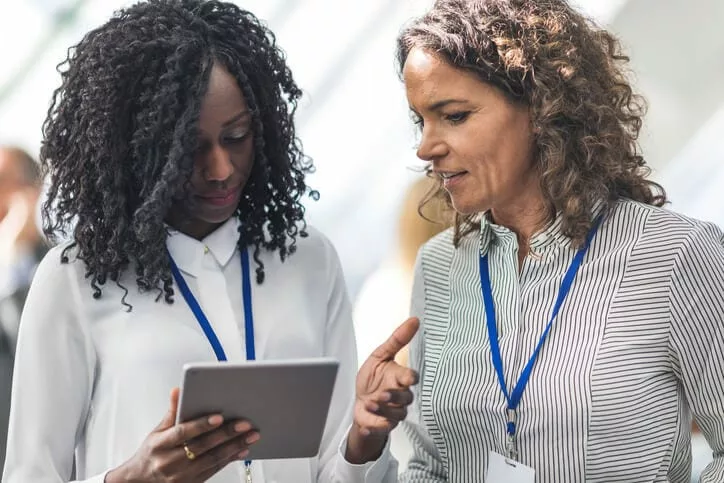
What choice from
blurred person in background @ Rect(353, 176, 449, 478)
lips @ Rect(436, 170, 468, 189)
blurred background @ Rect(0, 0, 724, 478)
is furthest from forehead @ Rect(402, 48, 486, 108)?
blurred background @ Rect(0, 0, 724, 478)

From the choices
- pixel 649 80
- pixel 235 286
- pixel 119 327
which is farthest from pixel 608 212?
pixel 649 80

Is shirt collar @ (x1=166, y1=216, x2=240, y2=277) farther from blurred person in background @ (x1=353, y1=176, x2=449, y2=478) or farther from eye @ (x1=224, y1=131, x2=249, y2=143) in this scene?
blurred person in background @ (x1=353, y1=176, x2=449, y2=478)

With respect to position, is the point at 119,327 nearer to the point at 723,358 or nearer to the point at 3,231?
the point at 723,358

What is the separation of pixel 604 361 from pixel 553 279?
190 mm

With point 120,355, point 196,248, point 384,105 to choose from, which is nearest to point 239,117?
point 196,248

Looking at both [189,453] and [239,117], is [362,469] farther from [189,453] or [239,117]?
[239,117]

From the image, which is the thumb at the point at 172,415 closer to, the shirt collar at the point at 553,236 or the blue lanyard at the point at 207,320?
the blue lanyard at the point at 207,320

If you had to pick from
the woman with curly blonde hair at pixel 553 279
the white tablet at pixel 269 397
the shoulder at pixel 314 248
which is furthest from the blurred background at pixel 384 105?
the white tablet at pixel 269 397

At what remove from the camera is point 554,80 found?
191cm

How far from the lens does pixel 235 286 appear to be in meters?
1.94

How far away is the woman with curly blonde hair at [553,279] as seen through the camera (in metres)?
1.81

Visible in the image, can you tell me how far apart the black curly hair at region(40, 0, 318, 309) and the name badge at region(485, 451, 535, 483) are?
1.81ft

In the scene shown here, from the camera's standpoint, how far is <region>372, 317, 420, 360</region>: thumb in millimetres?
1744

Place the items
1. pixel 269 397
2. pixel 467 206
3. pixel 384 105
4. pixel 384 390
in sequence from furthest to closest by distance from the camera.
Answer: pixel 384 105 → pixel 467 206 → pixel 384 390 → pixel 269 397
